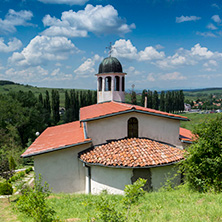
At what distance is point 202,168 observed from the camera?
902 cm

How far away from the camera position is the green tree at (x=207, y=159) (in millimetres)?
8848

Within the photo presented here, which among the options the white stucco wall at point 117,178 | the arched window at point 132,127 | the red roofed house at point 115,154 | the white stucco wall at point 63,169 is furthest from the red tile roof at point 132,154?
the white stucco wall at point 63,169

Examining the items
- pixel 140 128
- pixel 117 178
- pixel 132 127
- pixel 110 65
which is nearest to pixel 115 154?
pixel 117 178

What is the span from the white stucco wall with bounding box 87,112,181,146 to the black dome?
341 inches

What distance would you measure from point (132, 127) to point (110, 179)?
372 cm

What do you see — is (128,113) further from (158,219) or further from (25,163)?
(25,163)

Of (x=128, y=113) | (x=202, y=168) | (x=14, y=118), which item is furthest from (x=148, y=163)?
(x=14, y=118)

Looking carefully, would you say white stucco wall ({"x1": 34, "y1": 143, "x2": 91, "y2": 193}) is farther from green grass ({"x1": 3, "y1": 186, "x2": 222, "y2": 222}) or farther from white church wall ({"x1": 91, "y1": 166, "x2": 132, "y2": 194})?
green grass ({"x1": 3, "y1": 186, "x2": 222, "y2": 222})

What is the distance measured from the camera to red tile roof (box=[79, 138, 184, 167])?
1108 cm

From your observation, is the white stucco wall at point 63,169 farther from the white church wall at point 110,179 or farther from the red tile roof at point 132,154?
the white church wall at point 110,179

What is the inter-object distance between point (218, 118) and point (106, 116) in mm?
6337

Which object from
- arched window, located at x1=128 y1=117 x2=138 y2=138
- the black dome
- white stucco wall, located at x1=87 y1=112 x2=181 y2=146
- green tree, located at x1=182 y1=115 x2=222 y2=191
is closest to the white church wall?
white stucco wall, located at x1=87 y1=112 x2=181 y2=146

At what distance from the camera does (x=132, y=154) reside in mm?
11641

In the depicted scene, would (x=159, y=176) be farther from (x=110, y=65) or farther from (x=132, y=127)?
(x=110, y=65)
